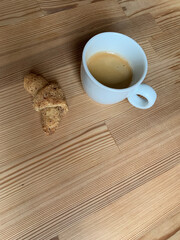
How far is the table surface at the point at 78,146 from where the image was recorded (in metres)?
0.42

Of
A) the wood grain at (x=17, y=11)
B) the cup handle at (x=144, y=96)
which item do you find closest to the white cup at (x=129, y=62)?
the cup handle at (x=144, y=96)

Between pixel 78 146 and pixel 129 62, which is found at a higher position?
pixel 129 62

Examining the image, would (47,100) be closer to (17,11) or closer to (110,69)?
(110,69)

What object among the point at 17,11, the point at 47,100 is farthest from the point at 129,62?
the point at 17,11

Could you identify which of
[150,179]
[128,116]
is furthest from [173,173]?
[128,116]

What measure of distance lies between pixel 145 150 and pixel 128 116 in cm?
9

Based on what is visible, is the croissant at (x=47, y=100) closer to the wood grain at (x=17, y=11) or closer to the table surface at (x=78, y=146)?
the table surface at (x=78, y=146)

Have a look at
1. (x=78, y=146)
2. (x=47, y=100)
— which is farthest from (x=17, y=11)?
(x=78, y=146)

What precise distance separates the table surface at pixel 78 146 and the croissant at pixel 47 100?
0.02 meters

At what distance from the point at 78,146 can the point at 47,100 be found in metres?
0.12

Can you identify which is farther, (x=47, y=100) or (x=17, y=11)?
(x=17, y=11)

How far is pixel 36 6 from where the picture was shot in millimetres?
544

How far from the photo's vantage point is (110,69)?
0.45 m

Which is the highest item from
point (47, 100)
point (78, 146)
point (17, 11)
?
point (17, 11)
